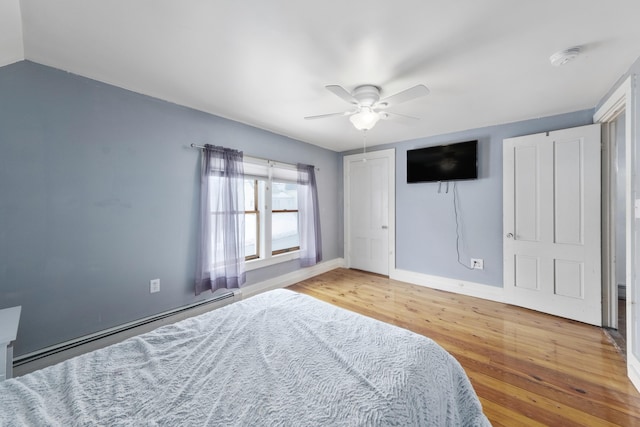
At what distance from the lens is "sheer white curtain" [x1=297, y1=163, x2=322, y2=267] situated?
395cm

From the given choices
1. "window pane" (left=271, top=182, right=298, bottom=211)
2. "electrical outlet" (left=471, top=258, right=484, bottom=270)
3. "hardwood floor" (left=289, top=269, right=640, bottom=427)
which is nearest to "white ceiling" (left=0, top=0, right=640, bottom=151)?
"window pane" (left=271, top=182, right=298, bottom=211)

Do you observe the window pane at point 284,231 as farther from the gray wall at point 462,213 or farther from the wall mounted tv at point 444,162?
the wall mounted tv at point 444,162

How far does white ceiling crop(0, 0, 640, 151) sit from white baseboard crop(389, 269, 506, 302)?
2.29 metres

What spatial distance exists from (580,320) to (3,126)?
5.37m

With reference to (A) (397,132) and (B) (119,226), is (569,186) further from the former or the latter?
(B) (119,226)

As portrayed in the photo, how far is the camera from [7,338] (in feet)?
4.33

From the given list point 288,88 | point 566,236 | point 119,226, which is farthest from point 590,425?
point 119,226

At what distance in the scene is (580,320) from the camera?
8.59 ft

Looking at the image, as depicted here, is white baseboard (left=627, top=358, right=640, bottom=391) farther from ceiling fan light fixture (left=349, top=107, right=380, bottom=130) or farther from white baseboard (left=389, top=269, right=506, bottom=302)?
ceiling fan light fixture (left=349, top=107, right=380, bottom=130)

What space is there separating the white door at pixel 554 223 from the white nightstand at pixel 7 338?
4.44 meters

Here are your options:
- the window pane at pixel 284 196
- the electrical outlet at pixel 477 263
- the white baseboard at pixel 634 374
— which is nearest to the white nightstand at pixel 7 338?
the window pane at pixel 284 196

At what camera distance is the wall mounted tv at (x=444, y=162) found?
3.33 metres

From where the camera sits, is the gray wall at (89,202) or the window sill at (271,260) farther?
the window sill at (271,260)

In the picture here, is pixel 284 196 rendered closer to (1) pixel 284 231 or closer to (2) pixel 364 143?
(1) pixel 284 231
